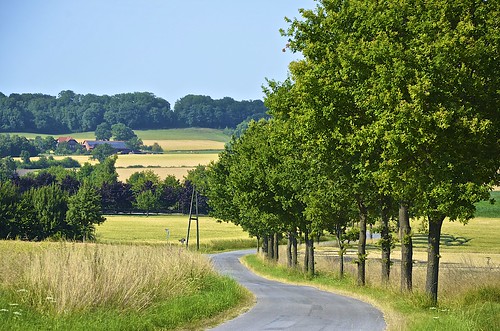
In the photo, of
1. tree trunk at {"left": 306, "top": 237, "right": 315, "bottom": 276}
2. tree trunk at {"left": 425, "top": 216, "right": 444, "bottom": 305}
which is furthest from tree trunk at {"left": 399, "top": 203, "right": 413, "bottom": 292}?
tree trunk at {"left": 306, "top": 237, "right": 315, "bottom": 276}

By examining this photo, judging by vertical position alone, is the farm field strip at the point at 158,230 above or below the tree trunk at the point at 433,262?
below

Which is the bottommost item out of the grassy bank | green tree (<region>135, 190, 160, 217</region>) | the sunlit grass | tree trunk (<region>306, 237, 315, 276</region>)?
the sunlit grass

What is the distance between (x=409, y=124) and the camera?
23.3m

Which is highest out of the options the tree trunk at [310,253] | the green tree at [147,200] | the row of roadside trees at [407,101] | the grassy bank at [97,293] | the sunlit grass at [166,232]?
the row of roadside trees at [407,101]

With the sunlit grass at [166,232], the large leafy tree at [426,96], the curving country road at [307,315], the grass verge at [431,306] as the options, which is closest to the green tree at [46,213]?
the sunlit grass at [166,232]

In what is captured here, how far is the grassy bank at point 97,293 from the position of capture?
18.9 metres

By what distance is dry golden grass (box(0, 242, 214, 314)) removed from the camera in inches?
778

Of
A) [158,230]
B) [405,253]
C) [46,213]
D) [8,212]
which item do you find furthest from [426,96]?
[158,230]

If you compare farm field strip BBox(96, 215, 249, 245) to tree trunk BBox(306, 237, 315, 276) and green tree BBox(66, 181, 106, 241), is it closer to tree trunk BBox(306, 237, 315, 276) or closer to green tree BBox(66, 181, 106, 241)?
green tree BBox(66, 181, 106, 241)

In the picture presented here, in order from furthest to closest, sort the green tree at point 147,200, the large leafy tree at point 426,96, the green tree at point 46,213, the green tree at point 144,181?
the green tree at point 144,181, the green tree at point 147,200, the green tree at point 46,213, the large leafy tree at point 426,96

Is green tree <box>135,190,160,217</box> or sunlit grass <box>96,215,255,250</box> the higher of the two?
green tree <box>135,190,160,217</box>

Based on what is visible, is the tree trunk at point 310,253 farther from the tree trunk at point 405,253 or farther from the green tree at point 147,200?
the green tree at point 147,200

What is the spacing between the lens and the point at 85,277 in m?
20.2

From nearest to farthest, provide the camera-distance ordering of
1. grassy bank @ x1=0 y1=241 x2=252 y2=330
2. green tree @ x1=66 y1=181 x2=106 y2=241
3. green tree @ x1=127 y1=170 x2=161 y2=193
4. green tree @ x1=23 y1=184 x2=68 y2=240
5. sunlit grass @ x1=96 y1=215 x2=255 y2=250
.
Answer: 1. grassy bank @ x1=0 y1=241 x2=252 y2=330
2. sunlit grass @ x1=96 y1=215 x2=255 y2=250
3. green tree @ x1=23 y1=184 x2=68 y2=240
4. green tree @ x1=66 y1=181 x2=106 y2=241
5. green tree @ x1=127 y1=170 x2=161 y2=193
